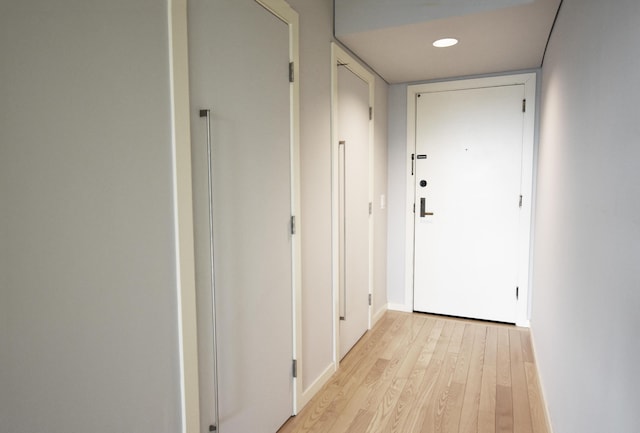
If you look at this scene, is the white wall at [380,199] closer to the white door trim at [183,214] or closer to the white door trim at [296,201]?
the white door trim at [296,201]

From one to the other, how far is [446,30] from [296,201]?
5.02 feet

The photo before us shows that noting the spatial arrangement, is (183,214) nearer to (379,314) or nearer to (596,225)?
(596,225)

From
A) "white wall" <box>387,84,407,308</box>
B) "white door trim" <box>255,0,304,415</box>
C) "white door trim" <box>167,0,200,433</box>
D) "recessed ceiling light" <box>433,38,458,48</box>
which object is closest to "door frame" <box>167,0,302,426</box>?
"white door trim" <box>167,0,200,433</box>

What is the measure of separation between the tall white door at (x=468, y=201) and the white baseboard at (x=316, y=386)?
1674 mm

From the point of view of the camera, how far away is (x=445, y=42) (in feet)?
9.61

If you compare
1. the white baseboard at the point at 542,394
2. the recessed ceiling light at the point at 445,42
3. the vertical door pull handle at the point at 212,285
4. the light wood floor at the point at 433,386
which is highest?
the recessed ceiling light at the point at 445,42

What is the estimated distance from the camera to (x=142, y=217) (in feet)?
4.33

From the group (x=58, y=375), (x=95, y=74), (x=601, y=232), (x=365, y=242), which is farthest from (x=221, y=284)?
(x=365, y=242)

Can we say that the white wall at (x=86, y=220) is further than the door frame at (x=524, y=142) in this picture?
No

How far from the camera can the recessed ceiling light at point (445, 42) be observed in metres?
2.88

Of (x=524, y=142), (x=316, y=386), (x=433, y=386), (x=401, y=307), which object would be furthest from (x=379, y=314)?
(x=524, y=142)

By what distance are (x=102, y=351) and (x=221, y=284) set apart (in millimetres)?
587

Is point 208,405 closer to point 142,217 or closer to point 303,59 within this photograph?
point 142,217

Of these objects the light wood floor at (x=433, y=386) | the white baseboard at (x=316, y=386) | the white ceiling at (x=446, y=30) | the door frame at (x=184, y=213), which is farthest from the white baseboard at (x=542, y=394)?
the white ceiling at (x=446, y=30)
